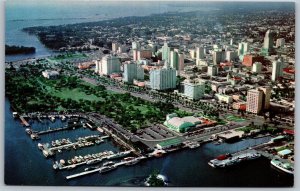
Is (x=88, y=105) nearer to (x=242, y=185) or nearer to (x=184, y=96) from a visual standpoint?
(x=184, y=96)

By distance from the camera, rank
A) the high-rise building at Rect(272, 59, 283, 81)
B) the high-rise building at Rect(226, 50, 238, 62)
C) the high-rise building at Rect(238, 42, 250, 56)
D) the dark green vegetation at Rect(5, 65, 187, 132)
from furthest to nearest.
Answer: the high-rise building at Rect(226, 50, 238, 62) < the high-rise building at Rect(238, 42, 250, 56) < the dark green vegetation at Rect(5, 65, 187, 132) < the high-rise building at Rect(272, 59, 283, 81)

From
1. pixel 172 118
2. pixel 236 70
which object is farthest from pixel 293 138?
pixel 236 70

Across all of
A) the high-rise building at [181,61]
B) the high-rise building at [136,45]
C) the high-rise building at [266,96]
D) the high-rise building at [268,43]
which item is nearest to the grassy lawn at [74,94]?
the high-rise building at [136,45]

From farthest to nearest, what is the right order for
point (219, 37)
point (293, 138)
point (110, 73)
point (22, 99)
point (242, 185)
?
point (110, 73) < point (219, 37) < point (22, 99) < point (293, 138) < point (242, 185)

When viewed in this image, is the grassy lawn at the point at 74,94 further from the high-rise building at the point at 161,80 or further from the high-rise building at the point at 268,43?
the high-rise building at the point at 268,43

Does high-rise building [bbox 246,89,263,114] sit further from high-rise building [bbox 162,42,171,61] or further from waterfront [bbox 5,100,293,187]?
high-rise building [bbox 162,42,171,61]

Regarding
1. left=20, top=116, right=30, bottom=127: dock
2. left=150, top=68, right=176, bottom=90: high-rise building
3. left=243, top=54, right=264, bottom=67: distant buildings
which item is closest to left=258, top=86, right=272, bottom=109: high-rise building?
left=243, top=54, right=264, bottom=67: distant buildings

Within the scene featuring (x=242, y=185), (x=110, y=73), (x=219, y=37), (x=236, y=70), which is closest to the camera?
(x=242, y=185)
